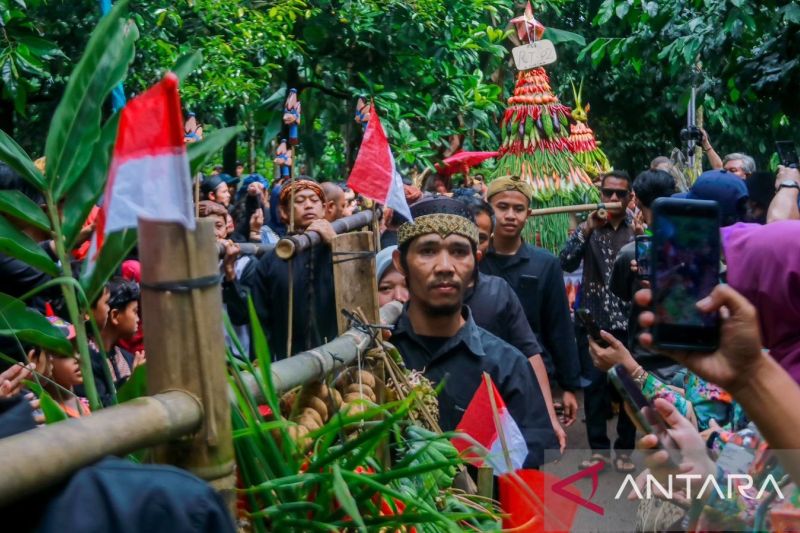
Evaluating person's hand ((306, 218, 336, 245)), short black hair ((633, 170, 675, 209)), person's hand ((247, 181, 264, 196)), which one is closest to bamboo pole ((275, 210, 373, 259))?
person's hand ((306, 218, 336, 245))

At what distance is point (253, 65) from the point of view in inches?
457

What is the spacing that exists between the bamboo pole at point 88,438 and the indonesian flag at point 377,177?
2736 millimetres

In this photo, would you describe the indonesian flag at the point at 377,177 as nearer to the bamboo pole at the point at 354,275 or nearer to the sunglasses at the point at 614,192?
the bamboo pole at the point at 354,275

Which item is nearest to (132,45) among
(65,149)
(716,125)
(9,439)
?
(65,149)

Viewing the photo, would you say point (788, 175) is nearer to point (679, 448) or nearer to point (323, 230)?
point (323, 230)

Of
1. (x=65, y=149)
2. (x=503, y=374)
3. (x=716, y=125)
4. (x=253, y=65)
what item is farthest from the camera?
(x=716, y=125)

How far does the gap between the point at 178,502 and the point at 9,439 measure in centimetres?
26

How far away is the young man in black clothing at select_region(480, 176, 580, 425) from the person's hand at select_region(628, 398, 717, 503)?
4315 mm

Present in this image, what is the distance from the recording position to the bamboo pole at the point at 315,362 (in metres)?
2.65

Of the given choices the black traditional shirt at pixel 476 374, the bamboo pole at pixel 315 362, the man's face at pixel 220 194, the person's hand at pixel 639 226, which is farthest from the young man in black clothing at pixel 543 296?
the man's face at pixel 220 194

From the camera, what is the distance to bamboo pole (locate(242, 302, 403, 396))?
104 inches

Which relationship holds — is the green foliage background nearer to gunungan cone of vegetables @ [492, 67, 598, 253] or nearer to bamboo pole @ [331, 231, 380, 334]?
gunungan cone of vegetables @ [492, 67, 598, 253]

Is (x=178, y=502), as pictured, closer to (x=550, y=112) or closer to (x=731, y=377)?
(x=731, y=377)

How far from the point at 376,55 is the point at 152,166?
1013 cm
